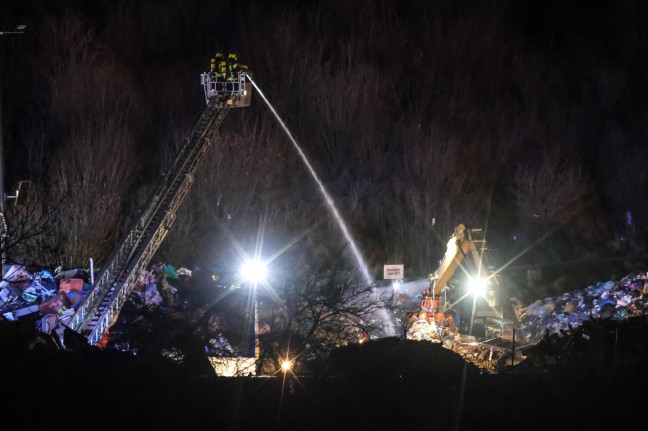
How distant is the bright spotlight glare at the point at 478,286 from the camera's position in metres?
20.7

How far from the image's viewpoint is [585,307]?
22.6m

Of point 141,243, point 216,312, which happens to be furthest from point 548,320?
point 216,312

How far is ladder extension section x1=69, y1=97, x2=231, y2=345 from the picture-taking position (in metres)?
15.6

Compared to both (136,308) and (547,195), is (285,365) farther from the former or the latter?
(547,195)

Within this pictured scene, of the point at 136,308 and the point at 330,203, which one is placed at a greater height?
the point at 330,203

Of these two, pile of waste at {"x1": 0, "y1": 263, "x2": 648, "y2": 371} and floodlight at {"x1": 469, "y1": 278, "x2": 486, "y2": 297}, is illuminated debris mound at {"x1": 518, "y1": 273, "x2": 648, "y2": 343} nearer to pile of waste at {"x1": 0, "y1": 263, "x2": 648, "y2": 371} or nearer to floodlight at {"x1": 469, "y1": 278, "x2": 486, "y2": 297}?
pile of waste at {"x1": 0, "y1": 263, "x2": 648, "y2": 371}

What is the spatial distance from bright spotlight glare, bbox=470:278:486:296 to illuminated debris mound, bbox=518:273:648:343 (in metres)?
1.81

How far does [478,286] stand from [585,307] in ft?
12.3

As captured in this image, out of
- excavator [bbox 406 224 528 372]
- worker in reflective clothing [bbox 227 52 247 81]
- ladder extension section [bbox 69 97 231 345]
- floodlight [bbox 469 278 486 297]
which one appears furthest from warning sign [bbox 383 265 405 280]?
worker in reflective clothing [bbox 227 52 247 81]

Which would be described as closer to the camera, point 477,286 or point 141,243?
point 141,243

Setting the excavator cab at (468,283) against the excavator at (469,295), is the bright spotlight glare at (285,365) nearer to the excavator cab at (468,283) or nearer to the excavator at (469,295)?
the excavator at (469,295)

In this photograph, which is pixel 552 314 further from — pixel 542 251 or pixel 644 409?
pixel 644 409

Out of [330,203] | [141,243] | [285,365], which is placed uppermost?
[330,203]

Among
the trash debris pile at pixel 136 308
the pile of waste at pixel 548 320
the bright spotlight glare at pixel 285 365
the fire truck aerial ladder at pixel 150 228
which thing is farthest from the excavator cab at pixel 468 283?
the bright spotlight glare at pixel 285 365
